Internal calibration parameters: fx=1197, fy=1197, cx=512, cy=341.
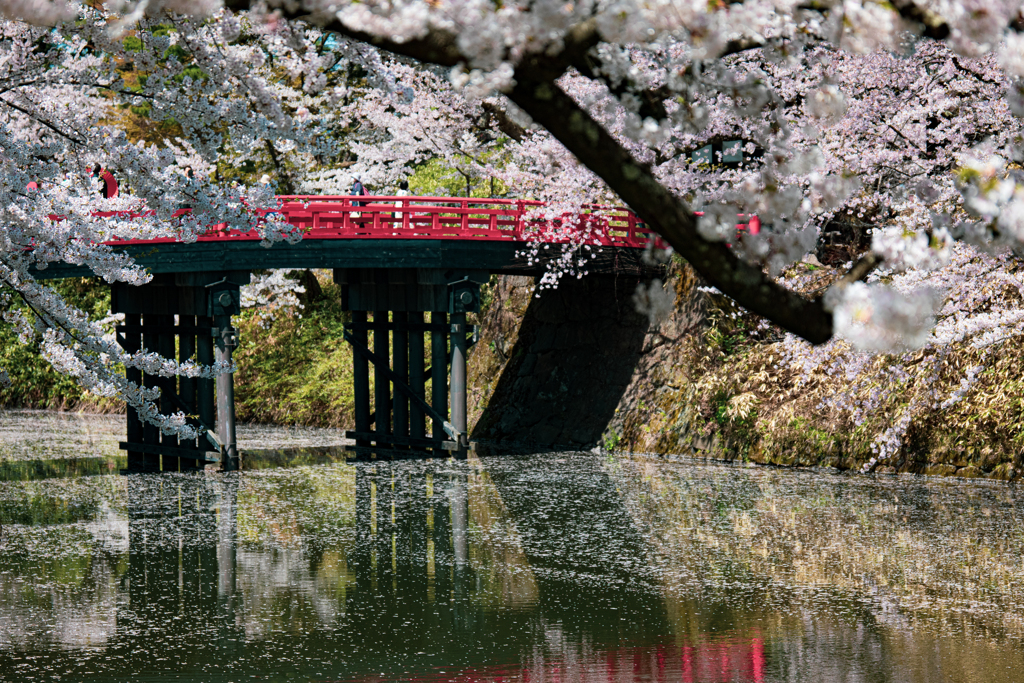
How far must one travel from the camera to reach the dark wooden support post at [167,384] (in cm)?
1977

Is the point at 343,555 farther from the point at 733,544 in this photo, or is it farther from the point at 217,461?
the point at 217,461

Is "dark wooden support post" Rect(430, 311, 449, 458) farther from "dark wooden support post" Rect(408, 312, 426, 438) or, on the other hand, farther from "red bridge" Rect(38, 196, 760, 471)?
"dark wooden support post" Rect(408, 312, 426, 438)

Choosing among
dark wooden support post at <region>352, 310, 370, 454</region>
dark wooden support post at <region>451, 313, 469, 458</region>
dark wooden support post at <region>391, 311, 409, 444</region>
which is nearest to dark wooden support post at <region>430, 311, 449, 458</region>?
dark wooden support post at <region>451, 313, 469, 458</region>

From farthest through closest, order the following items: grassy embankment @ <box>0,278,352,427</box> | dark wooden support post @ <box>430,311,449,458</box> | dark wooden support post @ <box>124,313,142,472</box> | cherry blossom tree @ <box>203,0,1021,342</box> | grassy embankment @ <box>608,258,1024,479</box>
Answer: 1. grassy embankment @ <box>0,278,352,427</box>
2. dark wooden support post @ <box>430,311,449,458</box>
3. dark wooden support post @ <box>124,313,142,472</box>
4. grassy embankment @ <box>608,258,1024,479</box>
5. cherry blossom tree @ <box>203,0,1021,342</box>

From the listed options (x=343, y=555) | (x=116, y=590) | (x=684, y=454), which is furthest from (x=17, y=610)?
(x=684, y=454)

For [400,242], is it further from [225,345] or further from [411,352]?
[225,345]

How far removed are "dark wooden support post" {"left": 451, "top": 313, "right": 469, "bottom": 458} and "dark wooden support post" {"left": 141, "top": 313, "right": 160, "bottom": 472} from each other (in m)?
5.01

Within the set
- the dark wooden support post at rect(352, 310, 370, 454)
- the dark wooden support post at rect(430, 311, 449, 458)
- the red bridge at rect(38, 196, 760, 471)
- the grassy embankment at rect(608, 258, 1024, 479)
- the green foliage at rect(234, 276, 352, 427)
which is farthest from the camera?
the green foliage at rect(234, 276, 352, 427)

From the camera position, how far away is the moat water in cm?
907

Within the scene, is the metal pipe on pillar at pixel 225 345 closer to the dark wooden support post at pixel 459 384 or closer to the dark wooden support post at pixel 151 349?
the dark wooden support post at pixel 151 349

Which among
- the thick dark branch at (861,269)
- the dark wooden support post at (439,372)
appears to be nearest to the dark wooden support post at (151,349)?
the dark wooden support post at (439,372)

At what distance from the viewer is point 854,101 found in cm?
1355

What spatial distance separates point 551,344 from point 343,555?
1191cm

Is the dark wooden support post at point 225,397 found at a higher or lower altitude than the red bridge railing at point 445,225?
lower
